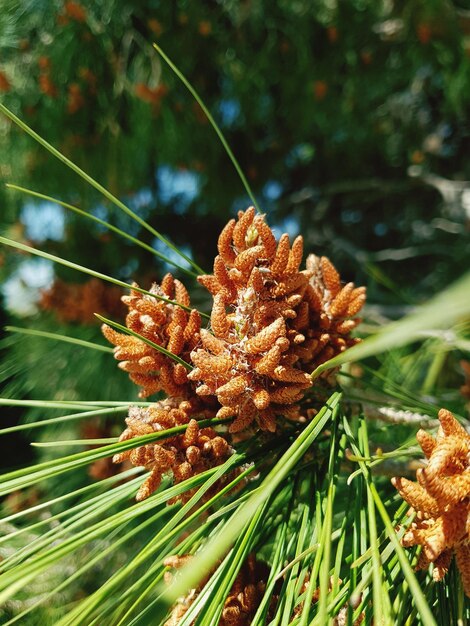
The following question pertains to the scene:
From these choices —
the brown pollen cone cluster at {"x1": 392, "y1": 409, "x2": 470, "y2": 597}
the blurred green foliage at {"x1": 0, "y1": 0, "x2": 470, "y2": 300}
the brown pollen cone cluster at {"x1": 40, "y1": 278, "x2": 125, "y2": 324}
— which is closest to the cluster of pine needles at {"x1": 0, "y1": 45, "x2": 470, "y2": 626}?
the brown pollen cone cluster at {"x1": 392, "y1": 409, "x2": 470, "y2": 597}

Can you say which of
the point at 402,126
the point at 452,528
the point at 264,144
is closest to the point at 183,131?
the point at 264,144

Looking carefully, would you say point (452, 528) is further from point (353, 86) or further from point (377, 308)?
point (353, 86)

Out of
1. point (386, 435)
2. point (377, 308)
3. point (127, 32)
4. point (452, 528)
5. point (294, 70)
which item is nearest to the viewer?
point (452, 528)

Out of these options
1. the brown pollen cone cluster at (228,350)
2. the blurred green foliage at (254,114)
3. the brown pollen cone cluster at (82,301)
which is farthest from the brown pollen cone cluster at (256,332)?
the brown pollen cone cluster at (82,301)

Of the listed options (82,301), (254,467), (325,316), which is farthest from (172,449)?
(82,301)

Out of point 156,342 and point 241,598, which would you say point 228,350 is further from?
point 241,598

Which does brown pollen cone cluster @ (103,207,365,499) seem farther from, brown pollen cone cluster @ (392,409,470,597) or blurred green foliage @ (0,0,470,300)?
blurred green foliage @ (0,0,470,300)
